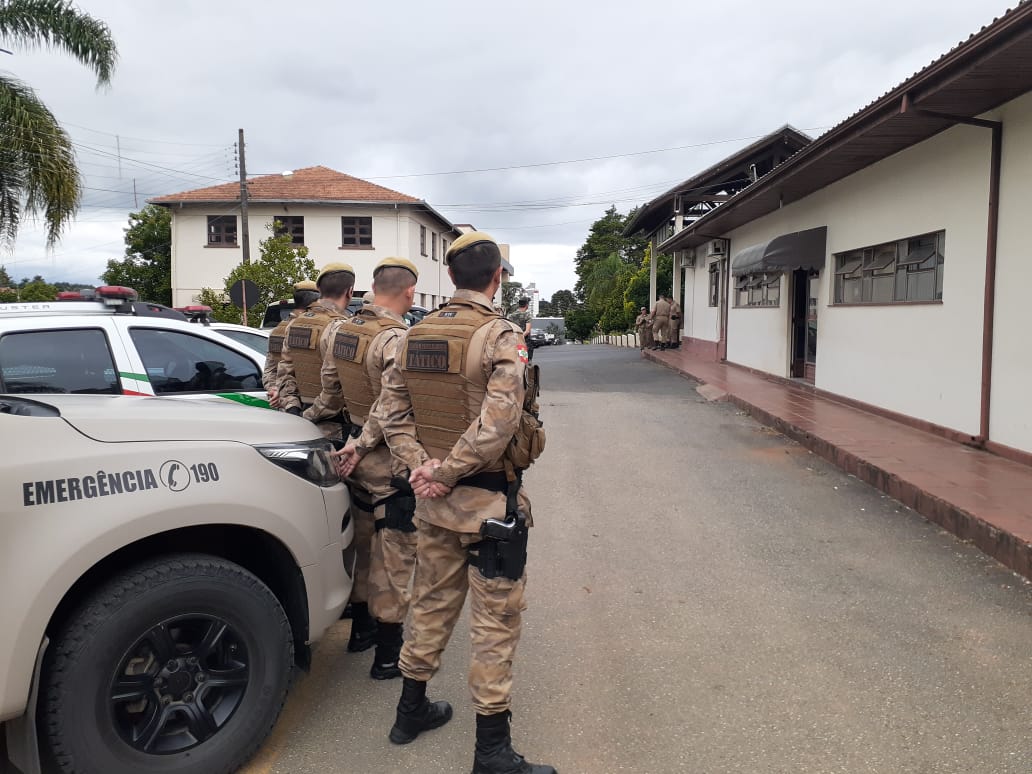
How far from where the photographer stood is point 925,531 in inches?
220

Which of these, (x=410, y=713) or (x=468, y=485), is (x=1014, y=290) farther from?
(x=410, y=713)

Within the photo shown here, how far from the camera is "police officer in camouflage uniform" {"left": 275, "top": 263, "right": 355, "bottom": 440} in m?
4.35

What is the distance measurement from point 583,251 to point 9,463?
63.3 m

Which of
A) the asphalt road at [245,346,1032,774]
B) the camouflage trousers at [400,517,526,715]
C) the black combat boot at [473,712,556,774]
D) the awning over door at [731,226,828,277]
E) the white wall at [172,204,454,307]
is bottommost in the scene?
the asphalt road at [245,346,1032,774]

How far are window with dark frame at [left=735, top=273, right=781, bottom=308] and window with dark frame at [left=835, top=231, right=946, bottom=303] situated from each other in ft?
10.7

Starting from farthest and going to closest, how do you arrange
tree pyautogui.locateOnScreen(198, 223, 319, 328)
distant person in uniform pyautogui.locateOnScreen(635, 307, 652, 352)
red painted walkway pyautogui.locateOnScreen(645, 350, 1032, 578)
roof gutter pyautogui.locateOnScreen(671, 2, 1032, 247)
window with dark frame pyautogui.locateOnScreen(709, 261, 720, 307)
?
distant person in uniform pyautogui.locateOnScreen(635, 307, 652, 352) < tree pyautogui.locateOnScreen(198, 223, 319, 328) < window with dark frame pyautogui.locateOnScreen(709, 261, 720, 307) < roof gutter pyautogui.locateOnScreen(671, 2, 1032, 247) < red painted walkway pyautogui.locateOnScreen(645, 350, 1032, 578)

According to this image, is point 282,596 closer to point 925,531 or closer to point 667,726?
point 667,726

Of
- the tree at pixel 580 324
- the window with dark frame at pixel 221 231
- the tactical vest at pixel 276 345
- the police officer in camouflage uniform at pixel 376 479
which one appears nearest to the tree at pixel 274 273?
the window with dark frame at pixel 221 231

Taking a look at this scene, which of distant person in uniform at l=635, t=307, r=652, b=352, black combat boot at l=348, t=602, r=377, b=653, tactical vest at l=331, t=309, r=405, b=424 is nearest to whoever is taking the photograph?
tactical vest at l=331, t=309, r=405, b=424

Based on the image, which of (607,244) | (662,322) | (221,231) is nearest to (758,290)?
(662,322)

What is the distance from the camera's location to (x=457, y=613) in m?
2.99

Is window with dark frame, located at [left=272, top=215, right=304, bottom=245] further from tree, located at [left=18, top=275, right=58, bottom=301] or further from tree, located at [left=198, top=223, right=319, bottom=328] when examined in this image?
tree, located at [left=198, top=223, right=319, bottom=328]

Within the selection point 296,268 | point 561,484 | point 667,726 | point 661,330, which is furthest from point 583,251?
point 667,726

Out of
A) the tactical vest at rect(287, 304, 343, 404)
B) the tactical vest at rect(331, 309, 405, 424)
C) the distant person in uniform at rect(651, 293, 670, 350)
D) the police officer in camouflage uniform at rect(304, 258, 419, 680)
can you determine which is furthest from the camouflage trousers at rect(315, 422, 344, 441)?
the distant person in uniform at rect(651, 293, 670, 350)
